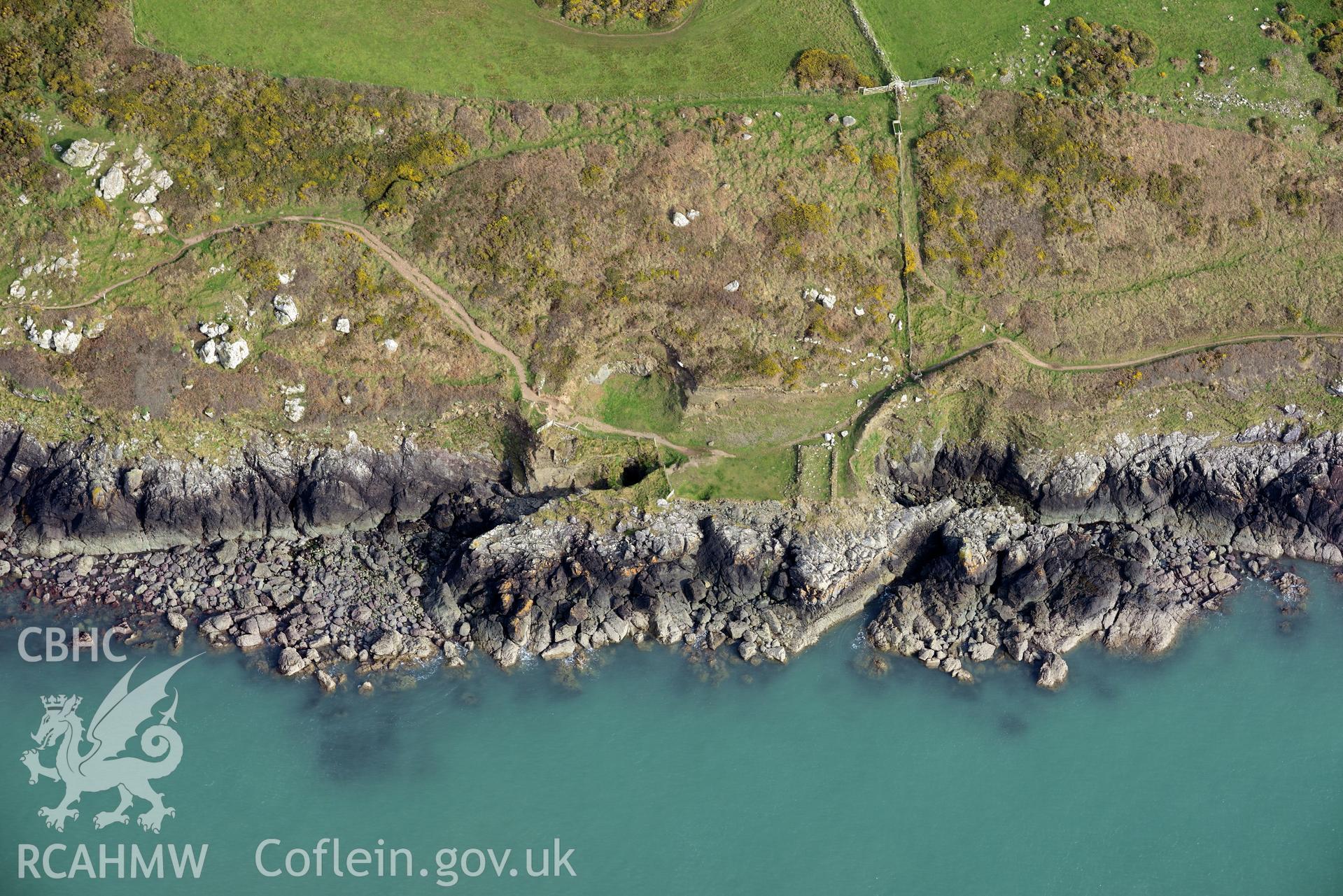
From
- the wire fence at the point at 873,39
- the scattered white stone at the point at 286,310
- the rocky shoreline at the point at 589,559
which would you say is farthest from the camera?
the wire fence at the point at 873,39

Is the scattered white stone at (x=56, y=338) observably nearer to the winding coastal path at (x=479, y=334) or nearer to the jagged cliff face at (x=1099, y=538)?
the winding coastal path at (x=479, y=334)

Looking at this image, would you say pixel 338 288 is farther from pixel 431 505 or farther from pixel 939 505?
pixel 939 505

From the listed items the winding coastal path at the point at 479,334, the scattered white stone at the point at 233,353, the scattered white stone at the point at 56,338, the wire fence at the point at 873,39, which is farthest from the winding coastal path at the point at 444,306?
the wire fence at the point at 873,39

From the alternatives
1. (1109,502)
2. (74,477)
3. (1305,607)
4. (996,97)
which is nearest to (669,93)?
(996,97)

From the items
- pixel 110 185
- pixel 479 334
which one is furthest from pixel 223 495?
pixel 110 185

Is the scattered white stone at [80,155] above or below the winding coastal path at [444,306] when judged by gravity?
above

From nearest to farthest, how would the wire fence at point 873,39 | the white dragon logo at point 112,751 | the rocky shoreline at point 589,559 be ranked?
the white dragon logo at point 112,751, the rocky shoreline at point 589,559, the wire fence at point 873,39

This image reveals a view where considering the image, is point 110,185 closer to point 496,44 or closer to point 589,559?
point 496,44
